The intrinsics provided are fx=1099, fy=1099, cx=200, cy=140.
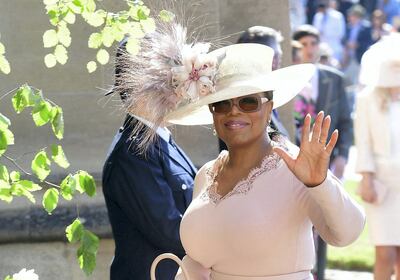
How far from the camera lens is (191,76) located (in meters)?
3.70

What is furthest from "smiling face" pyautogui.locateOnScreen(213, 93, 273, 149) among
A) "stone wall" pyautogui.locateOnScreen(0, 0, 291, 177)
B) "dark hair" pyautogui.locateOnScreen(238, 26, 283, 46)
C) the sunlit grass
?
the sunlit grass

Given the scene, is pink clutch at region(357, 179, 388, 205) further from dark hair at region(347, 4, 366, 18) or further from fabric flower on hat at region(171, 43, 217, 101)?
dark hair at region(347, 4, 366, 18)

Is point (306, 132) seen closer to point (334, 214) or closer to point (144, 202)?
point (334, 214)

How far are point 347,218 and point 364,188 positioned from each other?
3.40 metres

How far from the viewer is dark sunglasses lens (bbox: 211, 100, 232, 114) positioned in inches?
139

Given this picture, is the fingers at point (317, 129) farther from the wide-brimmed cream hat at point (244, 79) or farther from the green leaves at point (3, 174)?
the green leaves at point (3, 174)

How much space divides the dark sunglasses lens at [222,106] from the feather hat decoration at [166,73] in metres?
0.07

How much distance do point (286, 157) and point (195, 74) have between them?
575 millimetres

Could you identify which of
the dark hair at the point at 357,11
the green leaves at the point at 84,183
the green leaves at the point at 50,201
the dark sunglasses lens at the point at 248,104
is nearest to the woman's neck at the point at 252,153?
the dark sunglasses lens at the point at 248,104

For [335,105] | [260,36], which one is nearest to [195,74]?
[260,36]

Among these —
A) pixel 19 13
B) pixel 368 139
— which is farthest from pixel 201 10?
pixel 368 139

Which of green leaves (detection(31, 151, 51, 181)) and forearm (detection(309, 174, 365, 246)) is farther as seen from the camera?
green leaves (detection(31, 151, 51, 181))

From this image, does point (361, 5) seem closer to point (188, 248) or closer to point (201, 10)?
point (201, 10)

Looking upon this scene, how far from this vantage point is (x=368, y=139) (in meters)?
6.63
